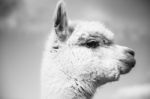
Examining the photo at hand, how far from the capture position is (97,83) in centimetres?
136

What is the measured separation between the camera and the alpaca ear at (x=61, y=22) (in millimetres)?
1329

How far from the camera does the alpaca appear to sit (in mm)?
1260

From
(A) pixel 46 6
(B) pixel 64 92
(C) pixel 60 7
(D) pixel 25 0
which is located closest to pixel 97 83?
(B) pixel 64 92

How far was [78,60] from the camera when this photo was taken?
131 cm

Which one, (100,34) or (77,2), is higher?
(77,2)

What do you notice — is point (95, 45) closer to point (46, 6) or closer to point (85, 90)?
point (85, 90)

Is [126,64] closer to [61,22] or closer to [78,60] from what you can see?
[78,60]

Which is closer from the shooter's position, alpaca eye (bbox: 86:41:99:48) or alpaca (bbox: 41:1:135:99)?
alpaca (bbox: 41:1:135:99)

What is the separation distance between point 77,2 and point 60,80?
1.71 metres

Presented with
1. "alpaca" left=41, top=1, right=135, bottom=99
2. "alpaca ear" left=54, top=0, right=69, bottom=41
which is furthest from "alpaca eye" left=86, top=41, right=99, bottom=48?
"alpaca ear" left=54, top=0, right=69, bottom=41

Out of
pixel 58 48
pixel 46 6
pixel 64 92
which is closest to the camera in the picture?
pixel 64 92

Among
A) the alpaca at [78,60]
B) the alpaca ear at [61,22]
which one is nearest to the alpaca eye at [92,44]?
the alpaca at [78,60]

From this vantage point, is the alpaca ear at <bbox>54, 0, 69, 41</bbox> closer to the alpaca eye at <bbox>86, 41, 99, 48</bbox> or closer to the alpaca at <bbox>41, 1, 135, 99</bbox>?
the alpaca at <bbox>41, 1, 135, 99</bbox>

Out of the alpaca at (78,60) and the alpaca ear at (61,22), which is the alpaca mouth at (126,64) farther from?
the alpaca ear at (61,22)
